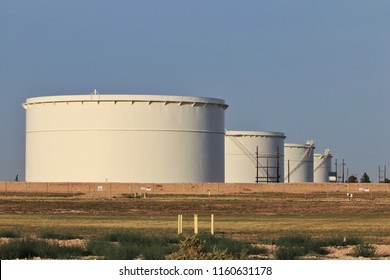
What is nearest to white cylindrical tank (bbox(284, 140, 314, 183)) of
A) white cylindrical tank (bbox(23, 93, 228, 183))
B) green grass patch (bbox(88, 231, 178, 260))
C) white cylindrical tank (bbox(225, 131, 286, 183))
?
white cylindrical tank (bbox(225, 131, 286, 183))

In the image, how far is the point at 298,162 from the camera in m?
112

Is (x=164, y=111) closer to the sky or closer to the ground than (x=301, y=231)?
closer to the sky

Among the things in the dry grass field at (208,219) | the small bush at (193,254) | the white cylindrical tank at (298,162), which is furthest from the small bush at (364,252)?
the white cylindrical tank at (298,162)

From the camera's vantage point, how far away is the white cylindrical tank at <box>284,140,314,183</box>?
111625mm

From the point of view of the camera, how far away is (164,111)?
228ft

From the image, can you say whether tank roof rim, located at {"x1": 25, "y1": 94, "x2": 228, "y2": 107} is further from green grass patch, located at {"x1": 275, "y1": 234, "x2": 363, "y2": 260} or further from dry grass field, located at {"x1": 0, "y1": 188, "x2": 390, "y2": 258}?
green grass patch, located at {"x1": 275, "y1": 234, "x2": 363, "y2": 260}

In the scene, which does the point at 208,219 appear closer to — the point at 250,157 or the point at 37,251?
the point at 37,251

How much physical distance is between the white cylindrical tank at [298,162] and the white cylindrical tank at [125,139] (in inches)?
1655

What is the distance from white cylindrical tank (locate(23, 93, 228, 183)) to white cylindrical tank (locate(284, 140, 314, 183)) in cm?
4205

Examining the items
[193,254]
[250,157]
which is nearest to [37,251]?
[193,254]
